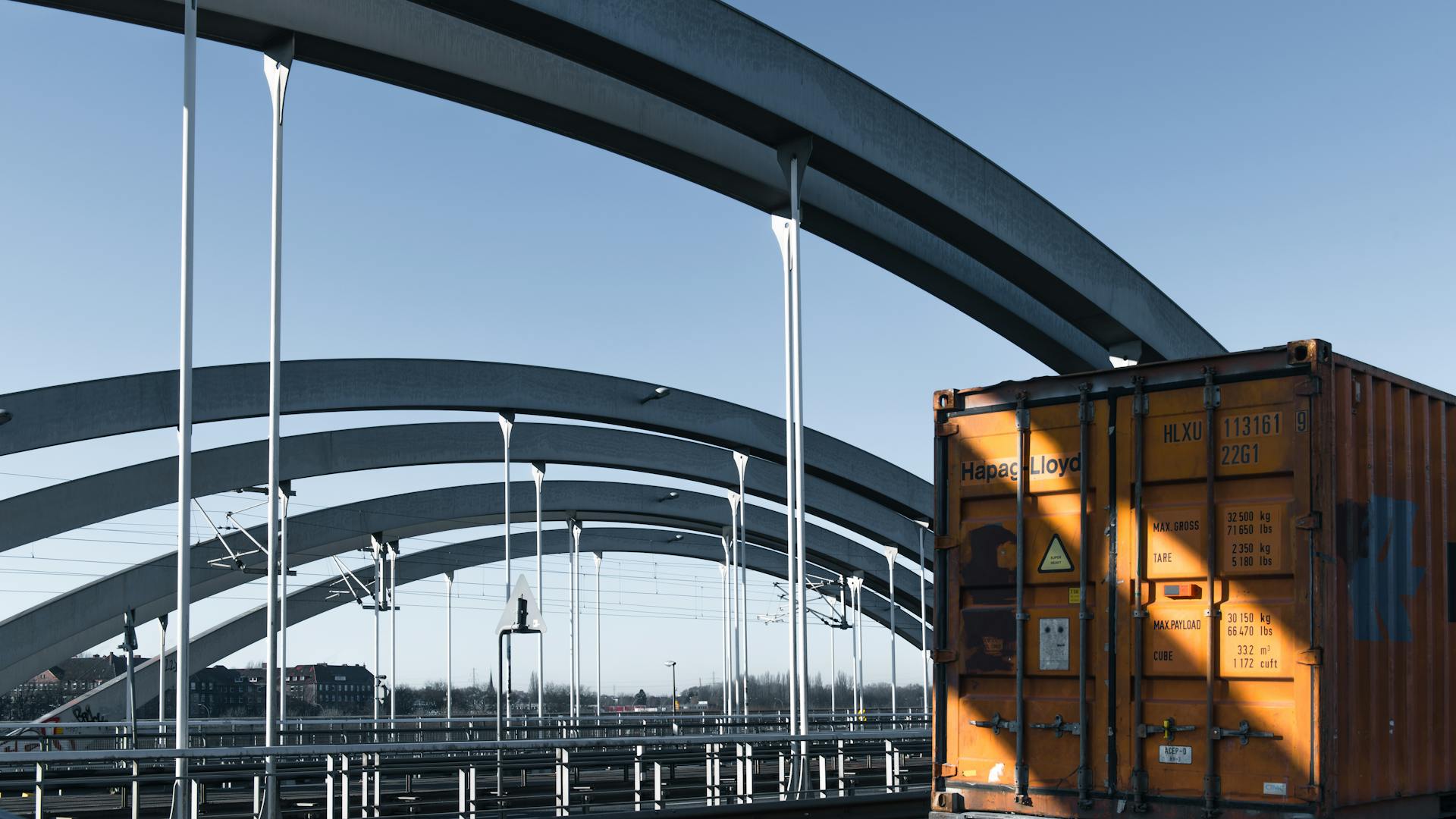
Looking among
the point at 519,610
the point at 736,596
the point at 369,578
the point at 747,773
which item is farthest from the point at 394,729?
the point at 369,578

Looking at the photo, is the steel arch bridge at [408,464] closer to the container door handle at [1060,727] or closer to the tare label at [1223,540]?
the container door handle at [1060,727]

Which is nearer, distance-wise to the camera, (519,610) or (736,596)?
(519,610)

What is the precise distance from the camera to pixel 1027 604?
34.5 feet

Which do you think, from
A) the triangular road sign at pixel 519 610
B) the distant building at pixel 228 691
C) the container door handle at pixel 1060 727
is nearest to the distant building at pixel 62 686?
the distant building at pixel 228 691

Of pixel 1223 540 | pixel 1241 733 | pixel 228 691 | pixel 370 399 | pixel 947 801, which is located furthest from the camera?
pixel 228 691

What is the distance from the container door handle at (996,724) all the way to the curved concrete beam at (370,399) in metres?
20.8

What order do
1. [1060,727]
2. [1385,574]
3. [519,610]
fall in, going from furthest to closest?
[519,610], [1060,727], [1385,574]

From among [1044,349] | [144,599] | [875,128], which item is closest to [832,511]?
[1044,349]

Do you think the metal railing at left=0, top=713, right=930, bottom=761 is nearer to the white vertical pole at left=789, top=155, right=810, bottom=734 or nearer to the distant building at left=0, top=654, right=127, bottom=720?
the white vertical pole at left=789, top=155, right=810, bottom=734

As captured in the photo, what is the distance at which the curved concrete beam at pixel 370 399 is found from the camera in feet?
90.7

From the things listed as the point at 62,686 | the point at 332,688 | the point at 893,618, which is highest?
the point at 893,618

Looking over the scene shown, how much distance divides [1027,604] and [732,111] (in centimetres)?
961

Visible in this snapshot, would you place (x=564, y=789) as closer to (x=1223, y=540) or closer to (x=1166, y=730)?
(x=1166, y=730)

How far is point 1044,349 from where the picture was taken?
27.9 metres
